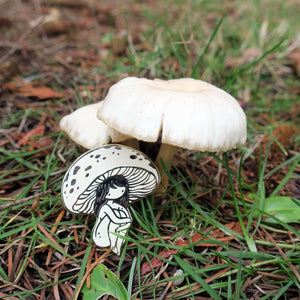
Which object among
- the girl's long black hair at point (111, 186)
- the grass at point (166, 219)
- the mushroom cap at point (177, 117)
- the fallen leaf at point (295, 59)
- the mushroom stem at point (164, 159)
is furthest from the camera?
the fallen leaf at point (295, 59)

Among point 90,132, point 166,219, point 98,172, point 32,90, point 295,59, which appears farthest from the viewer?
point 295,59

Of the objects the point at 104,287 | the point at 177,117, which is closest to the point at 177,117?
the point at 177,117

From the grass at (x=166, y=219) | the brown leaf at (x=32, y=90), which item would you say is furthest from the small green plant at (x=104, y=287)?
the brown leaf at (x=32, y=90)

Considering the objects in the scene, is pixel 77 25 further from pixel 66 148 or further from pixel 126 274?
pixel 126 274

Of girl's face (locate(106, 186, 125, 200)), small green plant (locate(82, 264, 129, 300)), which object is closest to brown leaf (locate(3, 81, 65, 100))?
girl's face (locate(106, 186, 125, 200))

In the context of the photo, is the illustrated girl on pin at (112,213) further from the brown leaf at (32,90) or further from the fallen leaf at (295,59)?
the fallen leaf at (295,59)

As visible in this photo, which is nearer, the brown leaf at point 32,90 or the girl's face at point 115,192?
the girl's face at point 115,192

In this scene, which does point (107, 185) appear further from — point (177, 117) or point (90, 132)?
point (177, 117)
